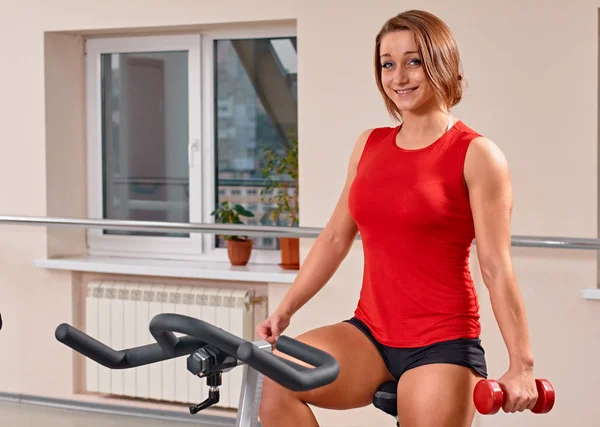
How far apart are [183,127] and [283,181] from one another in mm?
518

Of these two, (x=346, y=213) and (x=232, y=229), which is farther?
(x=232, y=229)

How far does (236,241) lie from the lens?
12.3 ft

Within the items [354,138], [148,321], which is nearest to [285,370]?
[354,138]

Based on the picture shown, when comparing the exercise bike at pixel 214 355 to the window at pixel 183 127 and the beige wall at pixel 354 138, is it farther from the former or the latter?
the window at pixel 183 127

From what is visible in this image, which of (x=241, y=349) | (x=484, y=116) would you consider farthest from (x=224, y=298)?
(x=241, y=349)

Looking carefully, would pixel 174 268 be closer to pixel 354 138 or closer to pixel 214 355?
pixel 354 138

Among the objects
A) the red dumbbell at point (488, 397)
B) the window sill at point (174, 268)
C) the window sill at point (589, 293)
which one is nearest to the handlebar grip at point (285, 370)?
the red dumbbell at point (488, 397)

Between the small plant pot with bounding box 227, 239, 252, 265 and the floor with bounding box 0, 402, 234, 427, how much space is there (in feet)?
2.21

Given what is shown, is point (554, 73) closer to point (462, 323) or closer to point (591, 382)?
point (591, 382)

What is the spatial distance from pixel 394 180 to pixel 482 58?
157 centimetres

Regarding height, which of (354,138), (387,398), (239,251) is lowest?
(387,398)

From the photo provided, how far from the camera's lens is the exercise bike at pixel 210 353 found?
3.48 feet

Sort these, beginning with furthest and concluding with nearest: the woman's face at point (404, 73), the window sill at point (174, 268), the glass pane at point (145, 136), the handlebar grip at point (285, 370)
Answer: the glass pane at point (145, 136) → the window sill at point (174, 268) → the woman's face at point (404, 73) → the handlebar grip at point (285, 370)

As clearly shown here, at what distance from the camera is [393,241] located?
174cm
